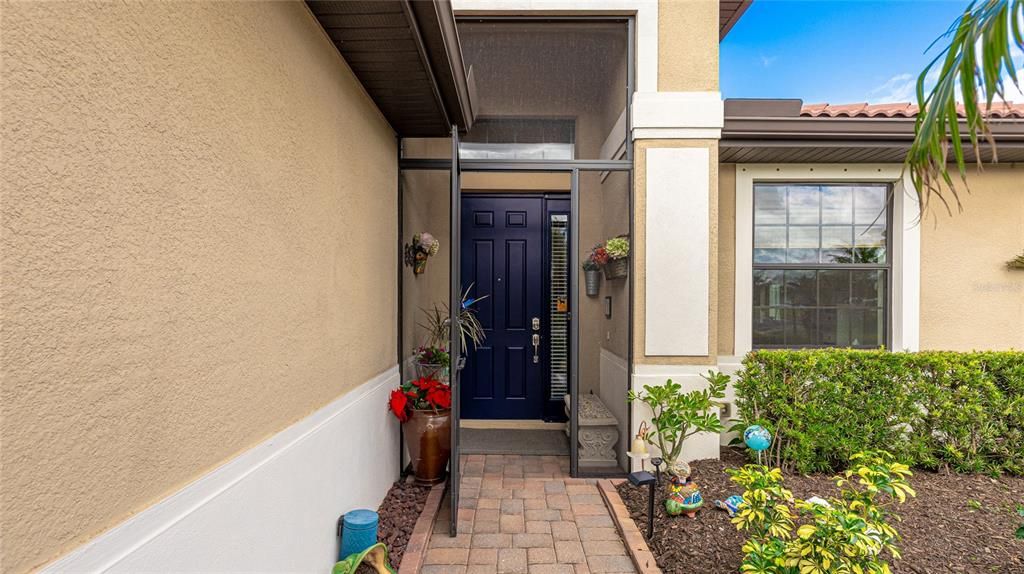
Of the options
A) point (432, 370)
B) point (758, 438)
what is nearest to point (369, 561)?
point (432, 370)

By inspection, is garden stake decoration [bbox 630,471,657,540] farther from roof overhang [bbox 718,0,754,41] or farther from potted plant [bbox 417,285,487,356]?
Answer: roof overhang [bbox 718,0,754,41]

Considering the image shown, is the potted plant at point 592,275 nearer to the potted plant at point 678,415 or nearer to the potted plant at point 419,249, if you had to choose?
the potted plant at point 678,415

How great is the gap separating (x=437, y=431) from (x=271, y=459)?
5.65 ft

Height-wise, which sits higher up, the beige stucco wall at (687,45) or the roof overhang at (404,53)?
the beige stucco wall at (687,45)

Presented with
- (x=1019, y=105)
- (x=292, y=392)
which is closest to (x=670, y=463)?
(x=292, y=392)

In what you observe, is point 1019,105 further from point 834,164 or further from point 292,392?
point 292,392

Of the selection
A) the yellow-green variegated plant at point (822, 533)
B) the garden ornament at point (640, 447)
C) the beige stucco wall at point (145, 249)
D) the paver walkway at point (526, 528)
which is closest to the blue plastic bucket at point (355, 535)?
the paver walkway at point (526, 528)

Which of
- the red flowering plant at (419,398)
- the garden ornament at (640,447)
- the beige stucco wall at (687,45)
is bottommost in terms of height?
the garden ornament at (640,447)

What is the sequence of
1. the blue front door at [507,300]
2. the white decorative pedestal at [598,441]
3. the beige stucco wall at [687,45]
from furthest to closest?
the blue front door at [507,300] → the white decorative pedestal at [598,441] → the beige stucco wall at [687,45]

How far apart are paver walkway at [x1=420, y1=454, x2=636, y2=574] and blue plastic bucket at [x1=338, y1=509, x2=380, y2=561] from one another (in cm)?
35

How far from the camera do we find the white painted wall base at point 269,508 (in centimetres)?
113

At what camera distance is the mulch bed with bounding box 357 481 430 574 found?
103 inches

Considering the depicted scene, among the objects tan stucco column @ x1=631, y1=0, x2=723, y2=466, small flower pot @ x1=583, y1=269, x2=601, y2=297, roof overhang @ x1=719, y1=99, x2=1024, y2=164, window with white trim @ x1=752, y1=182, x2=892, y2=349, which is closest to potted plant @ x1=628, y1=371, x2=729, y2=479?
tan stucco column @ x1=631, y1=0, x2=723, y2=466

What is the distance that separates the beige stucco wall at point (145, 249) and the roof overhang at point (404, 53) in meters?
0.17
